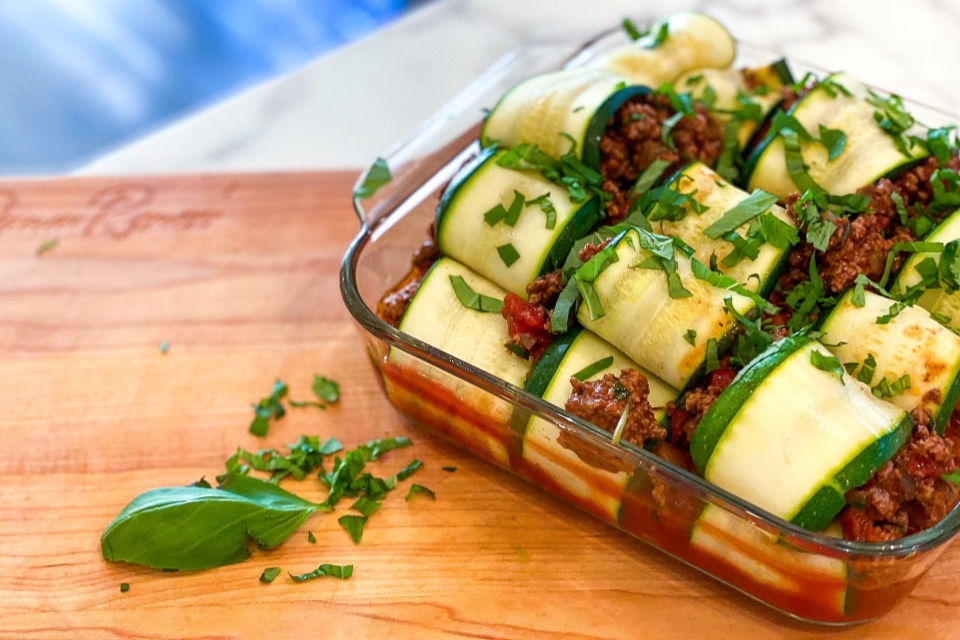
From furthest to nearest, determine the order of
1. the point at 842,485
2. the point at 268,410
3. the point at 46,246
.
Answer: the point at 46,246 < the point at 268,410 < the point at 842,485

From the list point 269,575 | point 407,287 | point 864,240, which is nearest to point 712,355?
point 864,240

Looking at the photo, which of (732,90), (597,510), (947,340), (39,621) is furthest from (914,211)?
(39,621)

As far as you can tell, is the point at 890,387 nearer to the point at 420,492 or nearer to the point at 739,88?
the point at 420,492

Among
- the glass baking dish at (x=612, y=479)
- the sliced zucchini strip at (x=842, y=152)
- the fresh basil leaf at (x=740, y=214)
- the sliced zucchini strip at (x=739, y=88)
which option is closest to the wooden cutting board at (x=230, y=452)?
the glass baking dish at (x=612, y=479)

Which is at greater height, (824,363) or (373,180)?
(824,363)

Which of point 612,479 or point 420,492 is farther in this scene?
point 420,492

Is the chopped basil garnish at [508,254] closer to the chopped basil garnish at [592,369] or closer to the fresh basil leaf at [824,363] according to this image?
the chopped basil garnish at [592,369]
